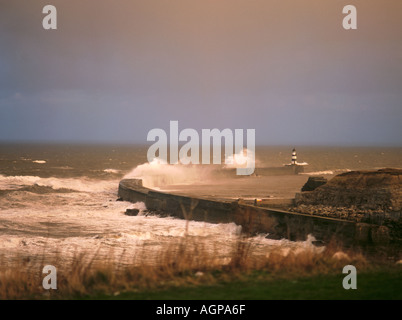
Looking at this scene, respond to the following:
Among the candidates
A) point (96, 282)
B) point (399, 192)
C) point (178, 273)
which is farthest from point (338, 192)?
point (96, 282)

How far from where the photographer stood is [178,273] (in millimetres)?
9148

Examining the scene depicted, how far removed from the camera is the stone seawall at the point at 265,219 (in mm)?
14461

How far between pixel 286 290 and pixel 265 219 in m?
9.99

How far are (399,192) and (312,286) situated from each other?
34.3 feet

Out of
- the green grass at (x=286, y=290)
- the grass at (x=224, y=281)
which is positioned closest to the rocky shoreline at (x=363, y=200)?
the grass at (x=224, y=281)

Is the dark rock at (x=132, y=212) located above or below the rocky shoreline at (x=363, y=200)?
below

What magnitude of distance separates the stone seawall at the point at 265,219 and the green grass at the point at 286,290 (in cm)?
371

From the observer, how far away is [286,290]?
7727 mm

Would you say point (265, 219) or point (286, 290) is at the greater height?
point (286, 290)

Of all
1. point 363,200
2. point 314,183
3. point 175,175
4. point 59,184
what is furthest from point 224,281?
point 59,184

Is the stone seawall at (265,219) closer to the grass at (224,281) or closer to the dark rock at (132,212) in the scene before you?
the dark rock at (132,212)

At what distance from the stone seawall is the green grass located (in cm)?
371

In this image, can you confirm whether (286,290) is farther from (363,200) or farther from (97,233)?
(97,233)
